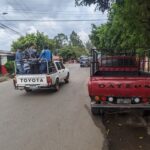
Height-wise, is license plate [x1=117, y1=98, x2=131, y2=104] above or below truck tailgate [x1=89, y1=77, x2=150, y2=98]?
below

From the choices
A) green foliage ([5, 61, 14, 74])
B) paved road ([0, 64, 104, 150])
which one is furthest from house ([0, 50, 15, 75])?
paved road ([0, 64, 104, 150])

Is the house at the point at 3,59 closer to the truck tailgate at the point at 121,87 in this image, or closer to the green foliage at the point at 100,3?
the green foliage at the point at 100,3

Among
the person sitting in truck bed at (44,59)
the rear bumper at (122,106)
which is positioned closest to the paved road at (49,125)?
the rear bumper at (122,106)

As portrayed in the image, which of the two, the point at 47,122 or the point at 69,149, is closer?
the point at 69,149

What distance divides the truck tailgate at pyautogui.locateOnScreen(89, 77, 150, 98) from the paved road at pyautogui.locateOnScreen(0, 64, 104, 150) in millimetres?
954

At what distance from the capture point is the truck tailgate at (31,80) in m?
14.1

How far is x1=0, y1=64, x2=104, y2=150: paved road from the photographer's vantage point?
647 centimetres

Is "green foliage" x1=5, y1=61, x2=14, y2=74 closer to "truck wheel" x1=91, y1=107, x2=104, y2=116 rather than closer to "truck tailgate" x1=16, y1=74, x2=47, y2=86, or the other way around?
"truck tailgate" x1=16, y1=74, x2=47, y2=86

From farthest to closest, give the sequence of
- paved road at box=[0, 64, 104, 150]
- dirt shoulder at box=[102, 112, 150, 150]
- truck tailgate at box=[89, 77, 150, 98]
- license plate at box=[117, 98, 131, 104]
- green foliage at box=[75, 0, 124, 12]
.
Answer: green foliage at box=[75, 0, 124, 12]
license plate at box=[117, 98, 131, 104]
truck tailgate at box=[89, 77, 150, 98]
paved road at box=[0, 64, 104, 150]
dirt shoulder at box=[102, 112, 150, 150]

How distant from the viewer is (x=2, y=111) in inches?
409

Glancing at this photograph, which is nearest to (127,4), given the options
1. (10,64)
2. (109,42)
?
(109,42)

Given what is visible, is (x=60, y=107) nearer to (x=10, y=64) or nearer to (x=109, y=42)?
(x=109, y=42)

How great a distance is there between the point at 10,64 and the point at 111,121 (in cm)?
2549

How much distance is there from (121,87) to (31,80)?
23.1 feet
